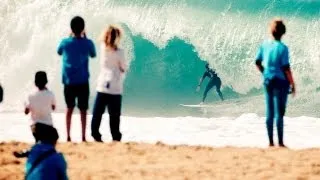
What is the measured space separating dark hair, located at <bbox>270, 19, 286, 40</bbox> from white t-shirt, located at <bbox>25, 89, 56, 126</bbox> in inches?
102

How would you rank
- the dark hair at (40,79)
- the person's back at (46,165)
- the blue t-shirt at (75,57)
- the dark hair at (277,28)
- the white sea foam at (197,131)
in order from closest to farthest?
the person's back at (46,165) → the dark hair at (40,79) → the dark hair at (277,28) → the blue t-shirt at (75,57) → the white sea foam at (197,131)

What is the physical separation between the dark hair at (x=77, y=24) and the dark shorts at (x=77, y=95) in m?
0.64

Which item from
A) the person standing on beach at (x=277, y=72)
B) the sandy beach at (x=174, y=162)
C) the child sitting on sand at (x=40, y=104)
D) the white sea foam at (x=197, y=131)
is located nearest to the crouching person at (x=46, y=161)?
the sandy beach at (x=174, y=162)

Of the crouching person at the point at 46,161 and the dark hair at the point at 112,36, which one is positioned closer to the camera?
the crouching person at the point at 46,161

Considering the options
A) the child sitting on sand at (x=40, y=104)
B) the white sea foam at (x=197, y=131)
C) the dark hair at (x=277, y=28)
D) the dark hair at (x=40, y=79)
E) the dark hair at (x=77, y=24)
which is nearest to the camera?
the dark hair at (x=40, y=79)

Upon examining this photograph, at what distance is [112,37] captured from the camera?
26.6 feet

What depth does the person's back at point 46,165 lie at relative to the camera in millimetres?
4766

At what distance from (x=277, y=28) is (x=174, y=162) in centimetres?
198

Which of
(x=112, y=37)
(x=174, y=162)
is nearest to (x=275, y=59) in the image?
(x=174, y=162)

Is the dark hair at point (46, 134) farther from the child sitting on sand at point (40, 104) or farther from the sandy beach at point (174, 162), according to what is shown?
the child sitting on sand at point (40, 104)

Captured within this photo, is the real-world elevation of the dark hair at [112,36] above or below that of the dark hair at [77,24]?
below

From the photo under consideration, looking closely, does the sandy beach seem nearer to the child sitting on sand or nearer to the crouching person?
the child sitting on sand

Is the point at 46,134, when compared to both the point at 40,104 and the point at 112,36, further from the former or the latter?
the point at 112,36

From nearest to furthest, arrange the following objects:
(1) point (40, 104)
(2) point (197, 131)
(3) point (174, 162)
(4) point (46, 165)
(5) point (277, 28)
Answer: (4) point (46, 165)
(3) point (174, 162)
(1) point (40, 104)
(5) point (277, 28)
(2) point (197, 131)
